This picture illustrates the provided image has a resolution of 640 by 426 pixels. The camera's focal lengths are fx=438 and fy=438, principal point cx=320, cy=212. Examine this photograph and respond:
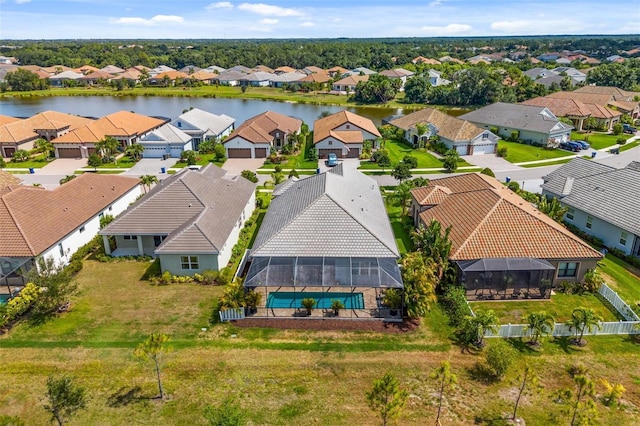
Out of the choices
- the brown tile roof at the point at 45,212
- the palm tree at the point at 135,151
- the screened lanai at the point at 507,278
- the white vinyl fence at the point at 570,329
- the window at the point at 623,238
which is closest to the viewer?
the white vinyl fence at the point at 570,329

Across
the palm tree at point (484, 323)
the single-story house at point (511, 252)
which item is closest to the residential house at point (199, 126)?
A: the single-story house at point (511, 252)

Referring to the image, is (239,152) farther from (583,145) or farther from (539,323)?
(583,145)

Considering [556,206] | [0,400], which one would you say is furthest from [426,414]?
[556,206]

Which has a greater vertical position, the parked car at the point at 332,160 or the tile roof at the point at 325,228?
the tile roof at the point at 325,228

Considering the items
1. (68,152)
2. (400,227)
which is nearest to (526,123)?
(400,227)

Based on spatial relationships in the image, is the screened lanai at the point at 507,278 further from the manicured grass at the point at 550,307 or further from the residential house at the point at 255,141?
the residential house at the point at 255,141

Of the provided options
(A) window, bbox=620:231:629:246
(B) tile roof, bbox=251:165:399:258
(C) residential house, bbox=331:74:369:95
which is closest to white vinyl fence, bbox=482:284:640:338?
(B) tile roof, bbox=251:165:399:258

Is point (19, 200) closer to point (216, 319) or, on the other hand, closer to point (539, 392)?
point (216, 319)
